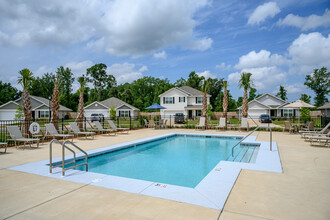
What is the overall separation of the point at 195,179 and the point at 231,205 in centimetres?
286

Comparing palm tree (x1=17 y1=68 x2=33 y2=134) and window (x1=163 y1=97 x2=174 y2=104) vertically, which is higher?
window (x1=163 y1=97 x2=174 y2=104)

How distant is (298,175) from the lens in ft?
17.3

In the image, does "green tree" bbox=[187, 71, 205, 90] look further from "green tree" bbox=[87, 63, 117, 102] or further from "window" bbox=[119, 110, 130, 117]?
"green tree" bbox=[87, 63, 117, 102]

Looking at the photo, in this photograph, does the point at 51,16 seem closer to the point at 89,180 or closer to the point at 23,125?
the point at 23,125

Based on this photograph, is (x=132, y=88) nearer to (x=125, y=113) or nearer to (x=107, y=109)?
(x=125, y=113)

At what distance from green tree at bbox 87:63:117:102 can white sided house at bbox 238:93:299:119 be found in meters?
42.5

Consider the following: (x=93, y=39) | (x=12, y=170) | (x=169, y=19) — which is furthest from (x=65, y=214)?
(x=93, y=39)

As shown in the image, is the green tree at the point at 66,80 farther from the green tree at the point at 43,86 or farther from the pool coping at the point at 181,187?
the pool coping at the point at 181,187

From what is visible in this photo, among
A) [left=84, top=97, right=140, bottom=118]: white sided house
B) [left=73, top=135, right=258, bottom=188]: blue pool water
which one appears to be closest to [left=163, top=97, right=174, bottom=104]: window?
[left=84, top=97, right=140, bottom=118]: white sided house

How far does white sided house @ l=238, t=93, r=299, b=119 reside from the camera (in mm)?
39125

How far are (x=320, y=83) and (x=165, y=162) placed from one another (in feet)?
211

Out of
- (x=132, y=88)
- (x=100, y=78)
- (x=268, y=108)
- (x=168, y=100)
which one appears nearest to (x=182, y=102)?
(x=168, y=100)

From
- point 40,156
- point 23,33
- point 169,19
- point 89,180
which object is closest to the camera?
point 89,180

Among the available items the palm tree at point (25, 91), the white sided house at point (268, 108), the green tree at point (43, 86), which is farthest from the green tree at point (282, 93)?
the green tree at point (43, 86)
